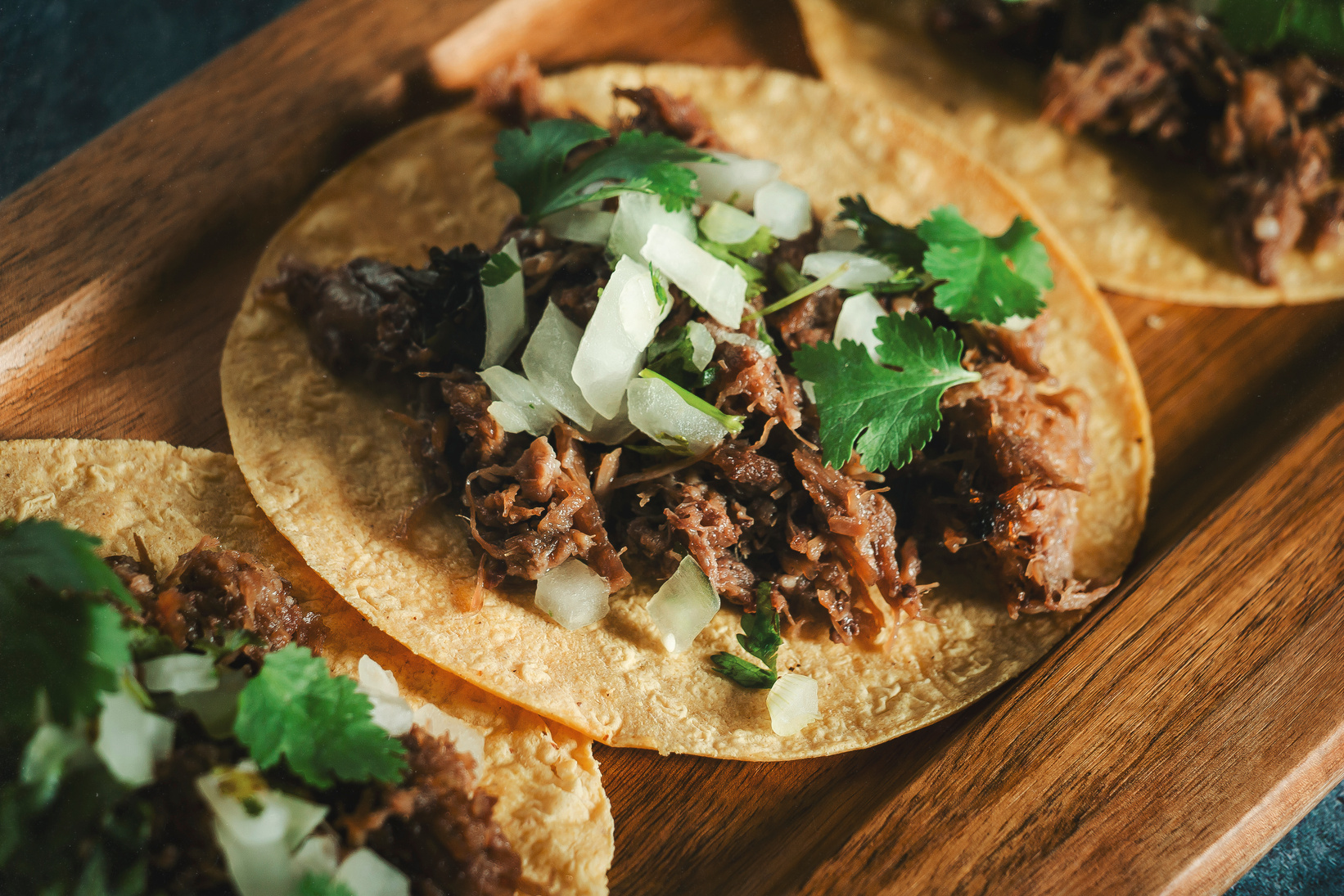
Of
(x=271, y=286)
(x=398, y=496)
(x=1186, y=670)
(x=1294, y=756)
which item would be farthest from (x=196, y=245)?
(x=1294, y=756)

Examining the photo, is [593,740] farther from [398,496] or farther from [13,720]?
[13,720]

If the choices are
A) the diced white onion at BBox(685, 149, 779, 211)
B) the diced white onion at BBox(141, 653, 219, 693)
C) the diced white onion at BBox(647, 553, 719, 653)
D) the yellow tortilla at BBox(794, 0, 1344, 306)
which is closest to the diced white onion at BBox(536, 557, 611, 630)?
the diced white onion at BBox(647, 553, 719, 653)

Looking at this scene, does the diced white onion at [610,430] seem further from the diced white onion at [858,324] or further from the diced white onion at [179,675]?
the diced white onion at [179,675]

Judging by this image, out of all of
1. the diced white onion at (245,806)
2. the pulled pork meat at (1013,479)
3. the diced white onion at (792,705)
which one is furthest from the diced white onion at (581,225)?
the diced white onion at (245,806)

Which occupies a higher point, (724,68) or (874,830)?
(724,68)

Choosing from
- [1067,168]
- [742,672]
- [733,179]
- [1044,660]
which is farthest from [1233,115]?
[742,672]

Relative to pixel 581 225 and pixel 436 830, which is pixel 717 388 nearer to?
pixel 581 225

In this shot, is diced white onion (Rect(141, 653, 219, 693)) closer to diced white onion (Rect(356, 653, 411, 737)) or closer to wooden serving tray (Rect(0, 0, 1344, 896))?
diced white onion (Rect(356, 653, 411, 737))
